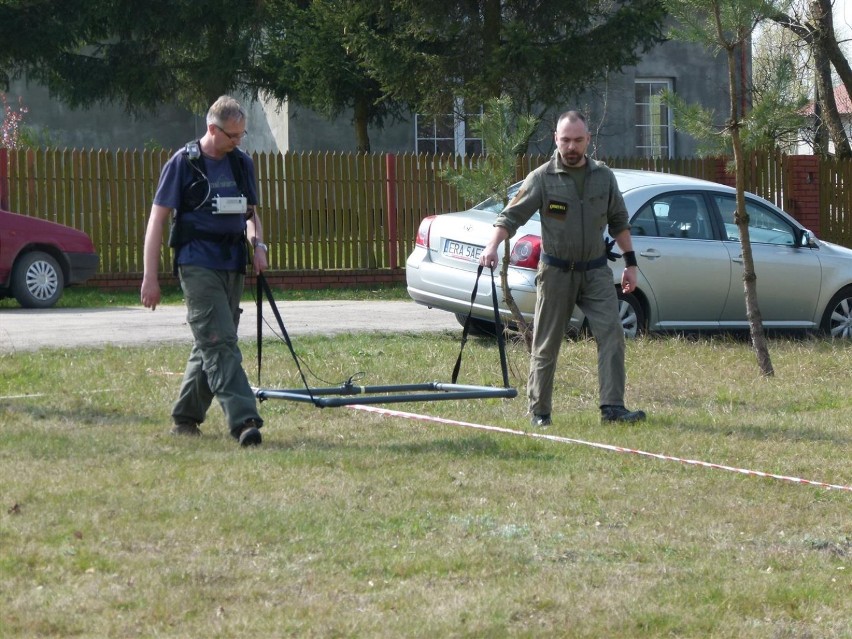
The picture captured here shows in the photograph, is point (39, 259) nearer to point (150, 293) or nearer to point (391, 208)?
point (391, 208)

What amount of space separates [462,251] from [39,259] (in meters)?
6.35

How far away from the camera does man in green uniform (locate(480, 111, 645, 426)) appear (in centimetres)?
785

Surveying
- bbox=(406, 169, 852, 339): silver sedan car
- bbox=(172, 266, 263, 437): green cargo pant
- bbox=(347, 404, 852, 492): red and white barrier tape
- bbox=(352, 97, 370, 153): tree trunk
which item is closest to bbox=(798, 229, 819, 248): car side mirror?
bbox=(406, 169, 852, 339): silver sedan car

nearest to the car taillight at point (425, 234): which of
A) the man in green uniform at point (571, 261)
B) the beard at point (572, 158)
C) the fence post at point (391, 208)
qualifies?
the man in green uniform at point (571, 261)

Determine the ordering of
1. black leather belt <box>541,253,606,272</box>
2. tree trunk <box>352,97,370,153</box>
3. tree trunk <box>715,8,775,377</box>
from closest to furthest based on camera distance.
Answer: black leather belt <box>541,253,606,272</box>, tree trunk <box>715,8,775,377</box>, tree trunk <box>352,97,370,153</box>

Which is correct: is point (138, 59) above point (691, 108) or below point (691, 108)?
above

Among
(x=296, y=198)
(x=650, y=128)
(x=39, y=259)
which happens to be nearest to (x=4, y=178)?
(x=39, y=259)

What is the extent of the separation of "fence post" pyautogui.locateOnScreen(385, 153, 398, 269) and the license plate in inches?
306

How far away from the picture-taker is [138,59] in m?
25.4

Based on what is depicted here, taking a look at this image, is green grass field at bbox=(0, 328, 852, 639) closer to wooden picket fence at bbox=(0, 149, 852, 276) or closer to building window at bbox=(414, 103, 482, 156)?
wooden picket fence at bbox=(0, 149, 852, 276)

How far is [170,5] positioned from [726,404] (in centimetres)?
1760

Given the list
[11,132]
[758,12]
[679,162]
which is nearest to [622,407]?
[758,12]

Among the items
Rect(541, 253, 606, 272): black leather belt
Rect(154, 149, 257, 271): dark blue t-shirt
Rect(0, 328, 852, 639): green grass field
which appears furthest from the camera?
Rect(541, 253, 606, 272): black leather belt

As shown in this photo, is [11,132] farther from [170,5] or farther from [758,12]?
[758,12]
